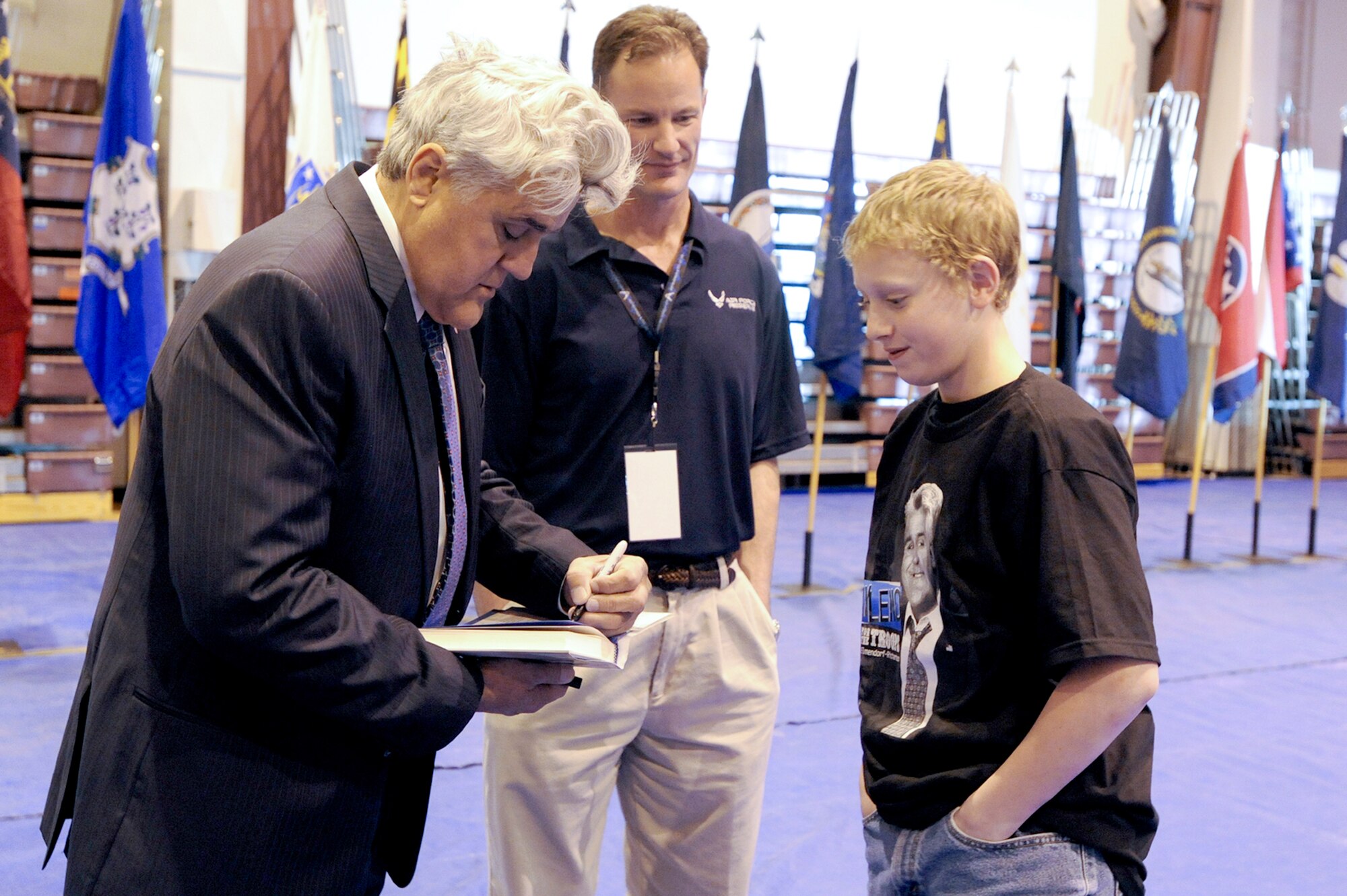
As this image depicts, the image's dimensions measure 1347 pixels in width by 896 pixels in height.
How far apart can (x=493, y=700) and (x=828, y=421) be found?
8.01 m

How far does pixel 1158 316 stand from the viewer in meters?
7.15

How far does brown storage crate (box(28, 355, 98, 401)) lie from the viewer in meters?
6.72

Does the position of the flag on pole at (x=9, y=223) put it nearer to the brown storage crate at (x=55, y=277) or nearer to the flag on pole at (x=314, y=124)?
the flag on pole at (x=314, y=124)

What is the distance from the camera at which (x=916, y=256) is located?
4.47 feet

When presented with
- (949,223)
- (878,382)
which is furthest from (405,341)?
(878,382)

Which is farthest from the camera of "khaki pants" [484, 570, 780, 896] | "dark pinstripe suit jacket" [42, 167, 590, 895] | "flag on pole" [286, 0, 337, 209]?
"flag on pole" [286, 0, 337, 209]

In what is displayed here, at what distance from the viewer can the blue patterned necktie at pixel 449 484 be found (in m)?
1.29

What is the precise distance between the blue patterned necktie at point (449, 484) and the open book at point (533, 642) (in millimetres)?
44

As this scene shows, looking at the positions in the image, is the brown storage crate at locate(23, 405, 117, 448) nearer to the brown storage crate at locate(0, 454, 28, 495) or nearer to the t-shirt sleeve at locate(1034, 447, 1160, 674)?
the brown storage crate at locate(0, 454, 28, 495)

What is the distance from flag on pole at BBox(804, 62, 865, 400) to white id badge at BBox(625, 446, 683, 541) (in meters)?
4.34

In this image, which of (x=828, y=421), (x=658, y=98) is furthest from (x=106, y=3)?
(x=658, y=98)

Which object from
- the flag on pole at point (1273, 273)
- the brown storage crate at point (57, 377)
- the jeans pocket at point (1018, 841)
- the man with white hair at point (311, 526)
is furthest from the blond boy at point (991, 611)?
the brown storage crate at point (57, 377)

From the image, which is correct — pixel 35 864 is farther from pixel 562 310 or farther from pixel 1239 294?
pixel 1239 294

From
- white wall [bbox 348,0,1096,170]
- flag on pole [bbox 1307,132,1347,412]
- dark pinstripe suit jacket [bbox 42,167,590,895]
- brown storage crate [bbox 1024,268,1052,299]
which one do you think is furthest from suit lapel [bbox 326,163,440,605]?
brown storage crate [bbox 1024,268,1052,299]
